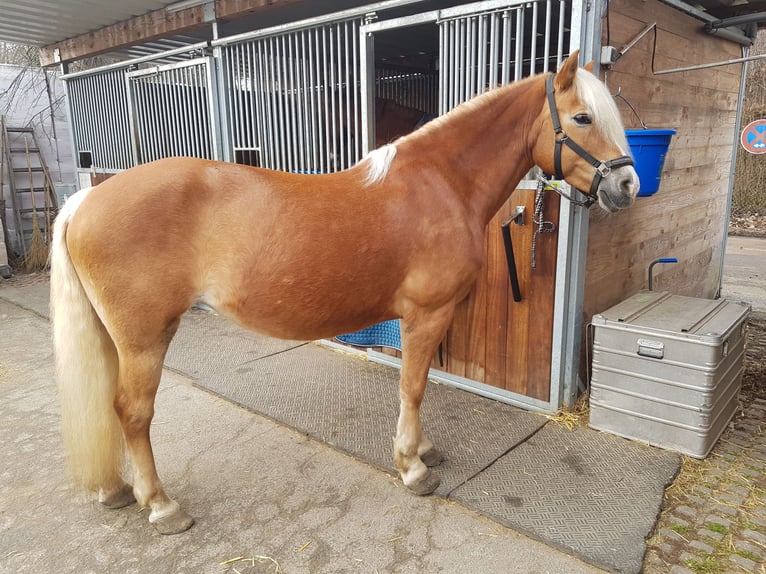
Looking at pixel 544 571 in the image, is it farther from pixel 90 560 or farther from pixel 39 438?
pixel 39 438

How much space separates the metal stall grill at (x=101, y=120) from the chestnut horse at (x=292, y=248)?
14.8ft

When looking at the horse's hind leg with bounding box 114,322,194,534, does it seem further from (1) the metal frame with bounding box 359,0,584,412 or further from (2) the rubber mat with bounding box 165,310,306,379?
(1) the metal frame with bounding box 359,0,584,412

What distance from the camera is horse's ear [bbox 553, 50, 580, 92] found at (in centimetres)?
209

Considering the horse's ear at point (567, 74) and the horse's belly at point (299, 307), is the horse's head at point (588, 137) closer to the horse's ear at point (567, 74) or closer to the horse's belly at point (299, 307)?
the horse's ear at point (567, 74)

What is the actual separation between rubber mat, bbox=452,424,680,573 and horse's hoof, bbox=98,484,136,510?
151cm

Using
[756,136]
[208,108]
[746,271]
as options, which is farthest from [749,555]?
[746,271]

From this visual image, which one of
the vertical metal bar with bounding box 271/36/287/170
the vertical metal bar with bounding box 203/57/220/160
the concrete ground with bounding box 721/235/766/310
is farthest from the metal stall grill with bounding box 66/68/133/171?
the concrete ground with bounding box 721/235/766/310

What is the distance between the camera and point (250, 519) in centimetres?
227

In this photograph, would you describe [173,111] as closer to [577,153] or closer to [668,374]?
[577,153]

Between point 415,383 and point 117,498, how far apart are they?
4.80 feet

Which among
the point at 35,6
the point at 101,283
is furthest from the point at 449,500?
the point at 35,6

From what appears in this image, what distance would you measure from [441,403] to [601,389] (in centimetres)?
98

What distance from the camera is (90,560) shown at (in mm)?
2035

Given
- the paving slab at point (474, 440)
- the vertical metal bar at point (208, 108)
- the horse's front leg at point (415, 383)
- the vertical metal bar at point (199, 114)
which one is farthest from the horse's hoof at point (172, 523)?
the vertical metal bar at point (199, 114)
